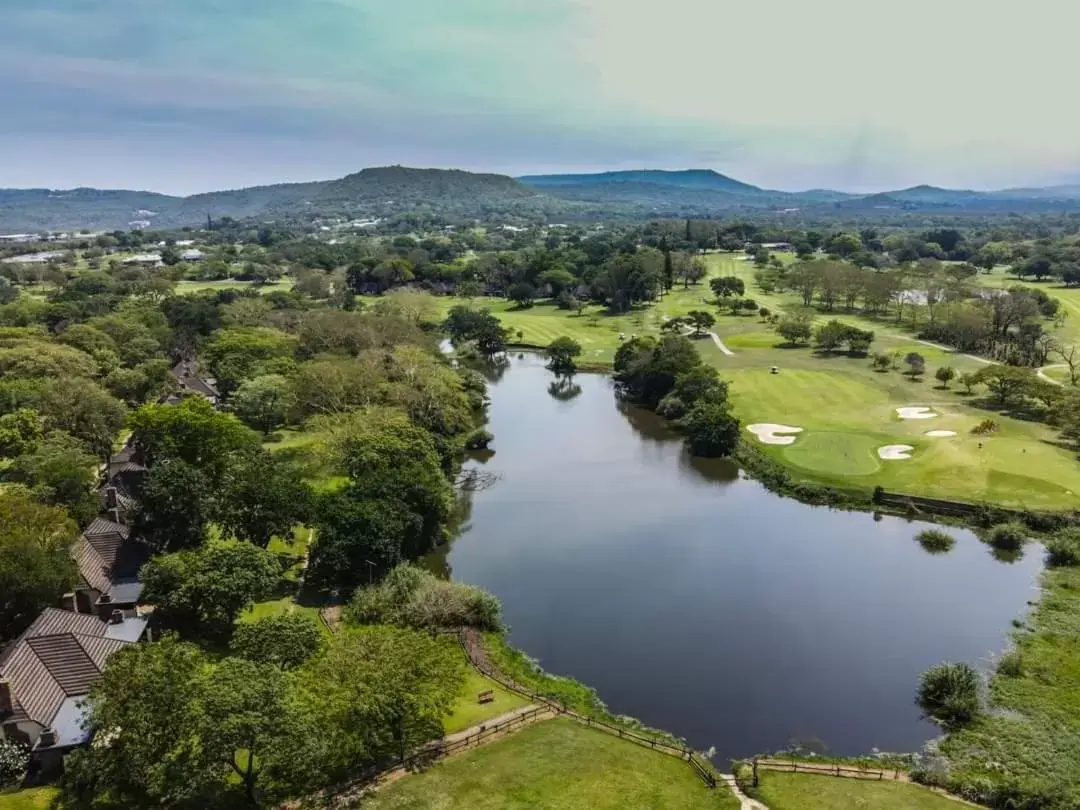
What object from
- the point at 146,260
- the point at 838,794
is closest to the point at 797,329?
the point at 838,794

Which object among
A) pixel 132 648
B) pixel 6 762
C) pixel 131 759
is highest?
pixel 132 648

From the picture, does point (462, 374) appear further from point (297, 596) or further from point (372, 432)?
point (297, 596)

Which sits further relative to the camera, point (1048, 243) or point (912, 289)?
point (1048, 243)

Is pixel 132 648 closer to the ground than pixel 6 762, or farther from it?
farther from it

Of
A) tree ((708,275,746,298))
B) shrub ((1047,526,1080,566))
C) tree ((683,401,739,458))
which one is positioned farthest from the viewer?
tree ((708,275,746,298))

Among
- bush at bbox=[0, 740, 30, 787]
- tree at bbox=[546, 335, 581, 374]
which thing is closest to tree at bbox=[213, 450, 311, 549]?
bush at bbox=[0, 740, 30, 787]

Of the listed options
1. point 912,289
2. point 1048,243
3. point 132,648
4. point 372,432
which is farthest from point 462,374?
point 1048,243

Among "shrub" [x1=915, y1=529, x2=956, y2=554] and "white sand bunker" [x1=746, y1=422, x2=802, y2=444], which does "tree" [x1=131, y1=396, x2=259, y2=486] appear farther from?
"shrub" [x1=915, y1=529, x2=956, y2=554]
